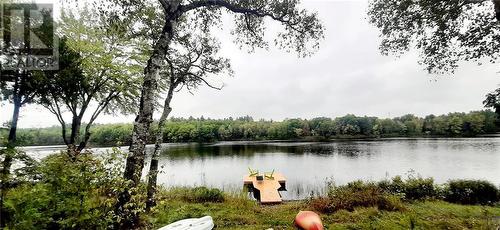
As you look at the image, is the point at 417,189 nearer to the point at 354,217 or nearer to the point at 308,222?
the point at 354,217

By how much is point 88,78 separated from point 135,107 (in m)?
5.53

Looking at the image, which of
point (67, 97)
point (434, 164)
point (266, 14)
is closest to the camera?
point (266, 14)

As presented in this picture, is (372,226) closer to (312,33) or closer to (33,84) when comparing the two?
(312,33)

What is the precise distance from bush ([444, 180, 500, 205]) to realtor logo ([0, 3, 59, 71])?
2158 centimetres

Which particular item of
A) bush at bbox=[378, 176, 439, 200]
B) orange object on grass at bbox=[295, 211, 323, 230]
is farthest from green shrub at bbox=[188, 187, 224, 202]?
bush at bbox=[378, 176, 439, 200]

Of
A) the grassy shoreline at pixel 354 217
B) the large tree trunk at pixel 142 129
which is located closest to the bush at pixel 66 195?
the large tree trunk at pixel 142 129

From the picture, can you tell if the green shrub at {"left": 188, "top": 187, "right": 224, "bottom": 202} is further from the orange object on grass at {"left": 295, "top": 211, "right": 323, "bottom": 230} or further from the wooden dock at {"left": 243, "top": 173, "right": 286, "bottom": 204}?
the orange object on grass at {"left": 295, "top": 211, "right": 323, "bottom": 230}

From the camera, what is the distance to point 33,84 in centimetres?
1324

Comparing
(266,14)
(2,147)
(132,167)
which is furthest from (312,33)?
(2,147)

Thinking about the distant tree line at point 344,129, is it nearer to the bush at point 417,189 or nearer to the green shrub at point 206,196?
the green shrub at point 206,196

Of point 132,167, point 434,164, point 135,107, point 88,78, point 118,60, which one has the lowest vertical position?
point 434,164

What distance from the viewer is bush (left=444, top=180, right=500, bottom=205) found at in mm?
12867

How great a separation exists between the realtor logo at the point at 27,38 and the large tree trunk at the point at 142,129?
9.97 m

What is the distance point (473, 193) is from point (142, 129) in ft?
51.8
